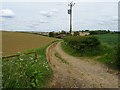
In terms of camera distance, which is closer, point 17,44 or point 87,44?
point 87,44

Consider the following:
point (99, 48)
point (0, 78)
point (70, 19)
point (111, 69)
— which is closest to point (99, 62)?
point (111, 69)

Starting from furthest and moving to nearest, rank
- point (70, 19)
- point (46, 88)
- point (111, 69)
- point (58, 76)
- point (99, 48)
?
point (70, 19) → point (99, 48) → point (111, 69) → point (58, 76) → point (46, 88)

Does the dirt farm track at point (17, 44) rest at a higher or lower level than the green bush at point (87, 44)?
lower

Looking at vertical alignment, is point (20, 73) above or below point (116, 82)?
above

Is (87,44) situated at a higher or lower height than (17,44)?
higher

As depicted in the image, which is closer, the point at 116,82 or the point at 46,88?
the point at 46,88

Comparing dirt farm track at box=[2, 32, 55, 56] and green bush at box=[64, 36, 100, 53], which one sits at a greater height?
green bush at box=[64, 36, 100, 53]

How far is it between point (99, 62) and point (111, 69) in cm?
293

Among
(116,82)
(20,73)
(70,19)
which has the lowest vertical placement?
(116,82)

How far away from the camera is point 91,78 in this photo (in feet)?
44.0

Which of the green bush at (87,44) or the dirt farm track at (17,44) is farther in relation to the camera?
the dirt farm track at (17,44)

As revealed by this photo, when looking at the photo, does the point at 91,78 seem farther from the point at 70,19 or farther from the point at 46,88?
the point at 70,19

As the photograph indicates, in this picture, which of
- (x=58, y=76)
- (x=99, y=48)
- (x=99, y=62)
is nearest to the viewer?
(x=58, y=76)

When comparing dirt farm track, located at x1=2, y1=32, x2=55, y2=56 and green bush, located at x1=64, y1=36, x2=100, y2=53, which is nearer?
green bush, located at x1=64, y1=36, x2=100, y2=53
